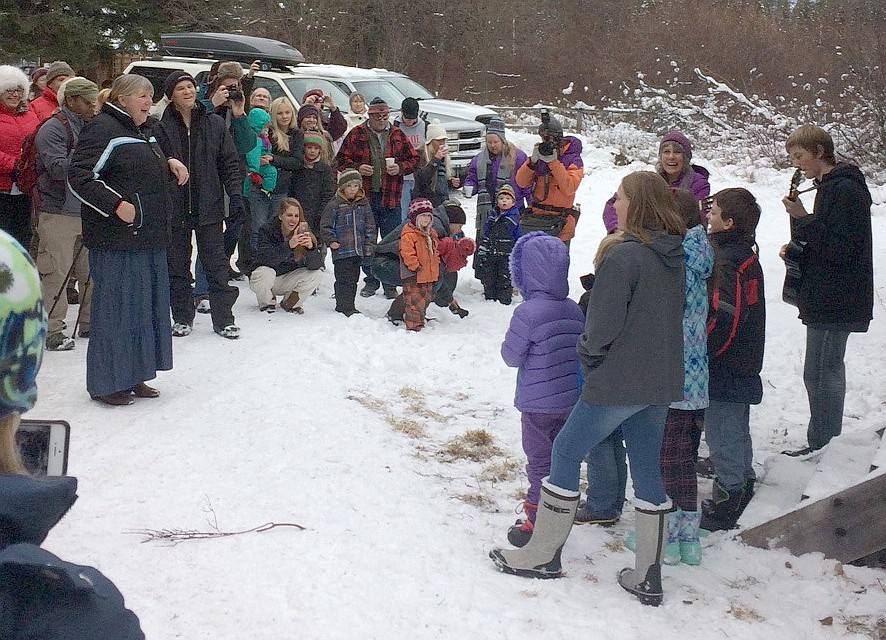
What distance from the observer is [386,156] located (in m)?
9.92

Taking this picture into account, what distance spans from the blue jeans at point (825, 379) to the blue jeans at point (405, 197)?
5338mm

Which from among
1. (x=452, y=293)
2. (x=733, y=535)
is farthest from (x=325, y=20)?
(x=733, y=535)

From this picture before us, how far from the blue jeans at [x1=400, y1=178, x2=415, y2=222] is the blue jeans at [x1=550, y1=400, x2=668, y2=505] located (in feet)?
20.7

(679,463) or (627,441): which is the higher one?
(627,441)

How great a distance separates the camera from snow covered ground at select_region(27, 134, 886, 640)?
3.94 m

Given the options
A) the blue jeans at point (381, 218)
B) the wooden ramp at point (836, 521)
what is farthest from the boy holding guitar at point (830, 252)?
the blue jeans at point (381, 218)

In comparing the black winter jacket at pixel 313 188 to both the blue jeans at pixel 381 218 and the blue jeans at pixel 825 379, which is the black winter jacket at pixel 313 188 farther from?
the blue jeans at pixel 825 379

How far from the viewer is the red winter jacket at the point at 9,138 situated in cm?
708

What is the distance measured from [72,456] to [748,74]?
2131 cm

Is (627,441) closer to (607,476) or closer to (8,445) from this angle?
(607,476)

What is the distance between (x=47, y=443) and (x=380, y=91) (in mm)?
14055

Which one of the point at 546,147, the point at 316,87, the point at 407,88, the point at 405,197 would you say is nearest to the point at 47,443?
the point at 546,147

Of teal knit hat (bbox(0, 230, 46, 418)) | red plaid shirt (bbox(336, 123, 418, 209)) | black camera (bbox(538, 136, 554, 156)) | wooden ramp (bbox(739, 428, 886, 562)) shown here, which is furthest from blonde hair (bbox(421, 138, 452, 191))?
teal knit hat (bbox(0, 230, 46, 418))

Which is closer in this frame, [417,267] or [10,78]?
[10,78]
